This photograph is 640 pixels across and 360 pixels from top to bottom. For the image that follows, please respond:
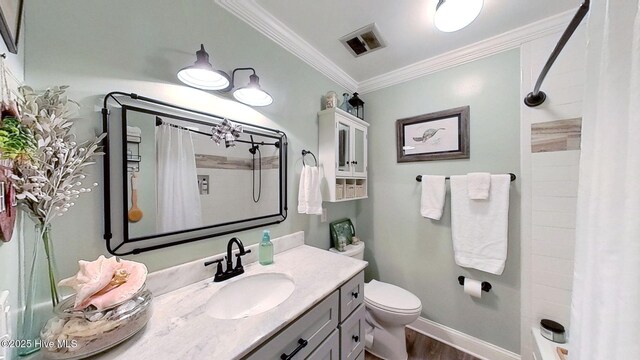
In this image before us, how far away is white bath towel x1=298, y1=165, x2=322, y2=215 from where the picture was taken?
151 cm

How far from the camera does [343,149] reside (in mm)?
1800

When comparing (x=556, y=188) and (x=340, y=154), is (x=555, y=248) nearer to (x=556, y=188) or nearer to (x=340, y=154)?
(x=556, y=188)

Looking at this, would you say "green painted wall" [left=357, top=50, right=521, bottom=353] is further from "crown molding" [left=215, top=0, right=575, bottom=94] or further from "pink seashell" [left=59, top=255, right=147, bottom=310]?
"pink seashell" [left=59, top=255, right=147, bottom=310]

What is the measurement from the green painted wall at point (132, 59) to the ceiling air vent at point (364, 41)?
541mm

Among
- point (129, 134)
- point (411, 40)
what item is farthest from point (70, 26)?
point (411, 40)

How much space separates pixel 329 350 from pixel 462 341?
1381 mm

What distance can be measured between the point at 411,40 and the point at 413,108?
1.80ft

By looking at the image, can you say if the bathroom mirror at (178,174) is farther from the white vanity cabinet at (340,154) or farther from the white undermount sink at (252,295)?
the white vanity cabinet at (340,154)

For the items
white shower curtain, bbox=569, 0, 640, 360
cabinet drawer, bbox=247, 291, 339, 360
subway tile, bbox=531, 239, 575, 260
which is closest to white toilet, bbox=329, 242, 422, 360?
cabinet drawer, bbox=247, 291, 339, 360

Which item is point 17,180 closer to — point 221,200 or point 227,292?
point 221,200

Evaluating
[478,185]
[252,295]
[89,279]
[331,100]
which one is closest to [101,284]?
[89,279]

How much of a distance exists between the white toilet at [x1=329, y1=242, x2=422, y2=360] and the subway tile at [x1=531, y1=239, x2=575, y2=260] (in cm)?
86

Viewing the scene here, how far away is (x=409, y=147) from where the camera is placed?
1.91 m

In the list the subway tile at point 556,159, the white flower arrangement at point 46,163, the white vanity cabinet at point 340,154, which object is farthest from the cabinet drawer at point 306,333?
the subway tile at point 556,159
